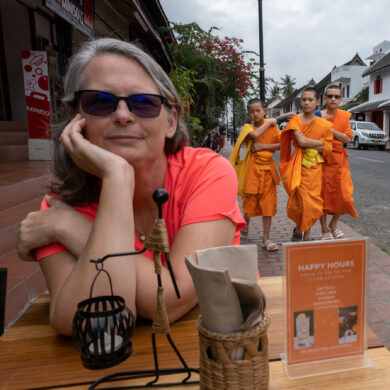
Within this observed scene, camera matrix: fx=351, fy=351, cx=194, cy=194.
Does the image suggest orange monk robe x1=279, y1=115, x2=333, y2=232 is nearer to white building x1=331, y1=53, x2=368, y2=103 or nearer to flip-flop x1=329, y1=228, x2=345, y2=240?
flip-flop x1=329, y1=228, x2=345, y2=240

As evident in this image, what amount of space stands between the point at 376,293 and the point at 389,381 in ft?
8.25

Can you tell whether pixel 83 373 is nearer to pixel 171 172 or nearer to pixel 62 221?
pixel 62 221

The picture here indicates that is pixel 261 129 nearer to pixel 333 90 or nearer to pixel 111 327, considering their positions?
pixel 333 90

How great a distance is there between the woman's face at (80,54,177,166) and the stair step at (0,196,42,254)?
189 centimetres

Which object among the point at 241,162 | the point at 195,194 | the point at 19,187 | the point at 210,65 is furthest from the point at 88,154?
the point at 210,65

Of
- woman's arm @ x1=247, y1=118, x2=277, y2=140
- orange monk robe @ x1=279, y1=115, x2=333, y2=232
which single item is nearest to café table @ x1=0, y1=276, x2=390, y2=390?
orange monk robe @ x1=279, y1=115, x2=333, y2=232

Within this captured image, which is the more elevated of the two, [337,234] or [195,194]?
[195,194]

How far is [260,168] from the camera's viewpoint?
4.49 m

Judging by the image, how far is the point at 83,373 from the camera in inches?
31.6

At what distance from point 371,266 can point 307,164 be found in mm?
1274

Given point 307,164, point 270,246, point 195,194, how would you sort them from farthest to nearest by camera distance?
point 270,246 → point 307,164 → point 195,194

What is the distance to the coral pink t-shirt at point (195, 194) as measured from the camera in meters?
1.16

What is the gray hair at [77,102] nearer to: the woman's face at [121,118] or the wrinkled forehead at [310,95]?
the woman's face at [121,118]

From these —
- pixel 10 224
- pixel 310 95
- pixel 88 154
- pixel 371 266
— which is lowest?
pixel 371 266
